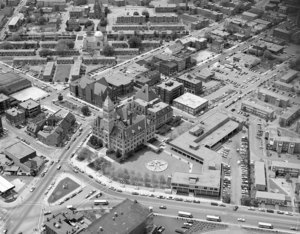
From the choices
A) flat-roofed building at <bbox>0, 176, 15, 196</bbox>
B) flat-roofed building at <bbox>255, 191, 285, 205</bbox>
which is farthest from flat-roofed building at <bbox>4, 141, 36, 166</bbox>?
flat-roofed building at <bbox>255, 191, 285, 205</bbox>

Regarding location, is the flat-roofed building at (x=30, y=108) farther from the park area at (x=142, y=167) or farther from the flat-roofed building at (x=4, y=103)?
the park area at (x=142, y=167)

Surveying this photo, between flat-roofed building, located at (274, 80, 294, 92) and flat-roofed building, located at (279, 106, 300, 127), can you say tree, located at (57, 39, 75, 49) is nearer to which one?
flat-roofed building, located at (274, 80, 294, 92)

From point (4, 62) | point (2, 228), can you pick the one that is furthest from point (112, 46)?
point (2, 228)

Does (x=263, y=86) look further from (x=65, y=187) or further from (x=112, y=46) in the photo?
(x=65, y=187)

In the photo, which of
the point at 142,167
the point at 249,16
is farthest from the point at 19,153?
the point at 249,16

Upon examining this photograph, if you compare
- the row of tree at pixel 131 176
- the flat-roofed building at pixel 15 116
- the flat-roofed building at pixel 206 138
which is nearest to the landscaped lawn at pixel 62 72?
the flat-roofed building at pixel 15 116
